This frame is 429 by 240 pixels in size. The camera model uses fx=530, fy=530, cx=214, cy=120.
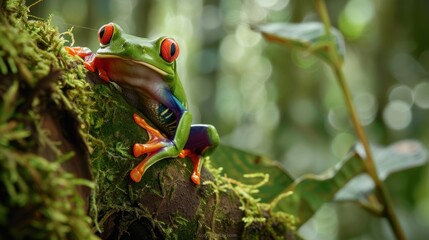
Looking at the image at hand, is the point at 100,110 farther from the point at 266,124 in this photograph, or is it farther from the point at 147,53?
the point at 266,124

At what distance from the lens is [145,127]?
1.11 meters

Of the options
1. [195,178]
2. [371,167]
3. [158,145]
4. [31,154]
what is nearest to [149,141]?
[158,145]

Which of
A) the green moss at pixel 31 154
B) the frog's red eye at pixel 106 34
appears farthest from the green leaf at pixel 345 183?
the green moss at pixel 31 154

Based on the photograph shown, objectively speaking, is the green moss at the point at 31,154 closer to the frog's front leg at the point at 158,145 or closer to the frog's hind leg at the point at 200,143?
the frog's front leg at the point at 158,145

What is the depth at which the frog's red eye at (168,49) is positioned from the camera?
1196 mm

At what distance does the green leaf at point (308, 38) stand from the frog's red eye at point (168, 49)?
86 centimetres

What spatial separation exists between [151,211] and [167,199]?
4cm

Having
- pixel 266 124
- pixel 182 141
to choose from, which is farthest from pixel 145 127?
pixel 266 124

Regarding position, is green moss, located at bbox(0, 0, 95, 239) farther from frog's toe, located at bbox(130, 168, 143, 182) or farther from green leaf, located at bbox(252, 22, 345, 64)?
green leaf, located at bbox(252, 22, 345, 64)

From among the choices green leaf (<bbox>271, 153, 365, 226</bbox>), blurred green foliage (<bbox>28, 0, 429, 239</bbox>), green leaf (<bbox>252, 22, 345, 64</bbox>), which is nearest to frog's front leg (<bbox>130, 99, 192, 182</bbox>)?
green leaf (<bbox>271, 153, 365, 226</bbox>)

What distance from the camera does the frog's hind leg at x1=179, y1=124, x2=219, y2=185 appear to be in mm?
1232

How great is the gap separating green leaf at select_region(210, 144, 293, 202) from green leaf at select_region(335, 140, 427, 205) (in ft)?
1.53

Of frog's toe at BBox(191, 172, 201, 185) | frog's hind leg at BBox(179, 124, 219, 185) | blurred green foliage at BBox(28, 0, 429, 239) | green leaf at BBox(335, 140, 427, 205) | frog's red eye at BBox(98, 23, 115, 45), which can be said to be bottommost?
blurred green foliage at BBox(28, 0, 429, 239)

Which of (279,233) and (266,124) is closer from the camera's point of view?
(279,233)
